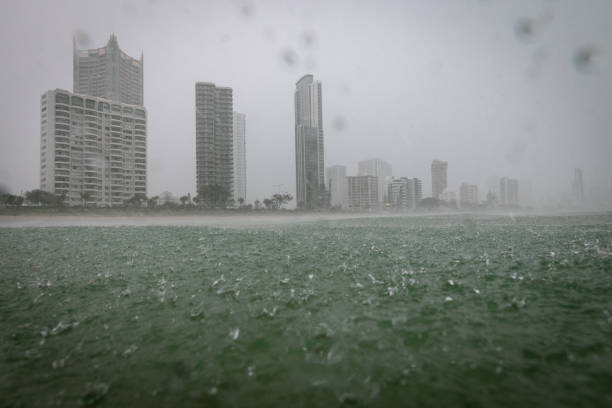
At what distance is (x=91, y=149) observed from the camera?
67.2 m

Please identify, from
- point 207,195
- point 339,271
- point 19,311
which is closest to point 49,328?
point 19,311

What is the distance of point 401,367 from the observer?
104 inches

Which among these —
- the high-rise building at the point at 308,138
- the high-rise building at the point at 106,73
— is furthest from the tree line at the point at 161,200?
the high-rise building at the point at 106,73

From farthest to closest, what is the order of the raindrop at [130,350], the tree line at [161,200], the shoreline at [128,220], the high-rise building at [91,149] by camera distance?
the high-rise building at [91,149], the tree line at [161,200], the shoreline at [128,220], the raindrop at [130,350]

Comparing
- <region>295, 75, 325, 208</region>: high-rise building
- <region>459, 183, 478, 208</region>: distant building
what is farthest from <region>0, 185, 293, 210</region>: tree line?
<region>459, 183, 478, 208</region>: distant building

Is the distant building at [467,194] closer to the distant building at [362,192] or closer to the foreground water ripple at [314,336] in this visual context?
the distant building at [362,192]

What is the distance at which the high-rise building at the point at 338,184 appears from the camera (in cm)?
12950

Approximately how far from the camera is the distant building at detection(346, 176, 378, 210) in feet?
413

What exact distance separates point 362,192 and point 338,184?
1350 cm

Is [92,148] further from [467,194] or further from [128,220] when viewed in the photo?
[467,194]

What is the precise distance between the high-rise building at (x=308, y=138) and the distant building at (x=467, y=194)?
79.3 m

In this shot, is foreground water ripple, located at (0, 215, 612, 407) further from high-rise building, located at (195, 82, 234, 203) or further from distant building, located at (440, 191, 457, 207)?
distant building, located at (440, 191, 457, 207)

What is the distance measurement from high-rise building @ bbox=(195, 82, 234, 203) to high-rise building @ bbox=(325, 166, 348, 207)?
185 feet

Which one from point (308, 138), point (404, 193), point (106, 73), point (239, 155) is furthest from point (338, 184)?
point (106, 73)
